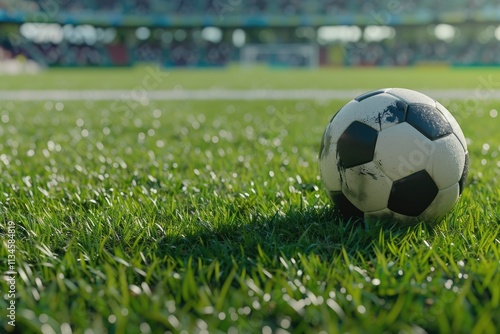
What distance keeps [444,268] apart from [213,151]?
10.6 ft

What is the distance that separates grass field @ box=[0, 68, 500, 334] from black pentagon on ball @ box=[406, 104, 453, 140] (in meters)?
0.46

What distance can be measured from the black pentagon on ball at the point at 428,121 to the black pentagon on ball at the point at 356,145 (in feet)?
0.65

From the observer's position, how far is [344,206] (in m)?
2.48

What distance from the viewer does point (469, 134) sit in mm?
5879

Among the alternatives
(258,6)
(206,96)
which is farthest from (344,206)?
(258,6)

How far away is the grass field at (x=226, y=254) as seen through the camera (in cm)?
155

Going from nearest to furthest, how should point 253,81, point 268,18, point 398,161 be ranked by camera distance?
point 398,161 < point 253,81 < point 268,18

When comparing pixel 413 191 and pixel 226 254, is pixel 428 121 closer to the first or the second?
pixel 413 191

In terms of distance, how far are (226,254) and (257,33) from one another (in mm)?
58274

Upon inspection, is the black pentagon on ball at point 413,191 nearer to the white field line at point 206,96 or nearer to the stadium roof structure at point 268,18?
the white field line at point 206,96

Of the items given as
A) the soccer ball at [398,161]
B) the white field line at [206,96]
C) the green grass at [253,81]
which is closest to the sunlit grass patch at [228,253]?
the soccer ball at [398,161]

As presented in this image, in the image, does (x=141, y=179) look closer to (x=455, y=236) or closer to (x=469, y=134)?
(x=455, y=236)

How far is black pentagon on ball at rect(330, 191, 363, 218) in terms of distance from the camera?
8.04 ft

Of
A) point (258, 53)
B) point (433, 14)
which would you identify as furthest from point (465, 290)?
point (433, 14)
